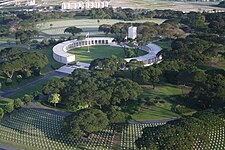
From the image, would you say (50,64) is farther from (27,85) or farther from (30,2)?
(30,2)

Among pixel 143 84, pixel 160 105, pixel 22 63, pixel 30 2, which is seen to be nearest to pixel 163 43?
pixel 143 84

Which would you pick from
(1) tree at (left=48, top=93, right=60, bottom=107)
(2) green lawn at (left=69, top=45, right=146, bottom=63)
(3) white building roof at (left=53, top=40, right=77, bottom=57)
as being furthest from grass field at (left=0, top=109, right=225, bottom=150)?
(2) green lawn at (left=69, top=45, right=146, bottom=63)

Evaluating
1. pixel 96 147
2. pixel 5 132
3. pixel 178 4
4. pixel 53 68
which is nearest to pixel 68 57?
pixel 53 68

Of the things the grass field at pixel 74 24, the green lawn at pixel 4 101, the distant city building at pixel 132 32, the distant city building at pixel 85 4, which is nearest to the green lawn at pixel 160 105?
the green lawn at pixel 4 101

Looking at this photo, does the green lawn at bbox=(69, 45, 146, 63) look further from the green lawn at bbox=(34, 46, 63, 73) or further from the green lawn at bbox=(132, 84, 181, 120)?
the green lawn at bbox=(132, 84, 181, 120)

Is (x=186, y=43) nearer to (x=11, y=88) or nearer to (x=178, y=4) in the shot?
(x=11, y=88)

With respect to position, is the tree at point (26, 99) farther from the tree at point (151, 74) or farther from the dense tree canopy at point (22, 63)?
the tree at point (151, 74)
